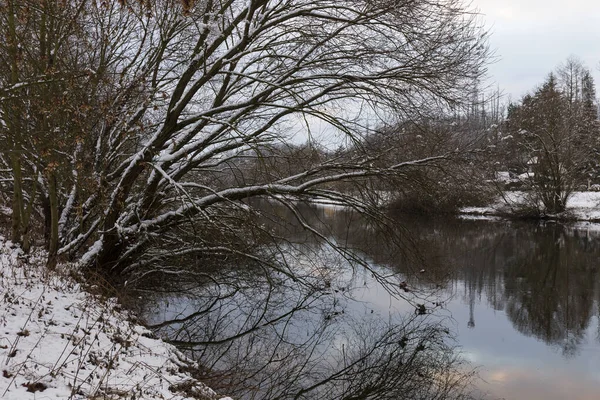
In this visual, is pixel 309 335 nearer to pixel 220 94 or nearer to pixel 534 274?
pixel 220 94

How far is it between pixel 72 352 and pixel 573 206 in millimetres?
31277

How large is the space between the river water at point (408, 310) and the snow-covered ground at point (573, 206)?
12627 millimetres

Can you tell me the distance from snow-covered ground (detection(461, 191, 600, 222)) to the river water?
12.6m

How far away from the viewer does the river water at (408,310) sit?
25.6ft

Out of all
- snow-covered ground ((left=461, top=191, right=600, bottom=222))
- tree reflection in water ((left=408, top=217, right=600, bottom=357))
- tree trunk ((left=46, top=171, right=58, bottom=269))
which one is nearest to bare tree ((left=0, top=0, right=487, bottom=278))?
tree trunk ((left=46, top=171, right=58, bottom=269))

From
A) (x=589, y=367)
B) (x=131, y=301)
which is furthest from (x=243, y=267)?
(x=589, y=367)

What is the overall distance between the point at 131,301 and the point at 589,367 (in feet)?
26.9

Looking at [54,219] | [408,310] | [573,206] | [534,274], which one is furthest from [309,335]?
[573,206]

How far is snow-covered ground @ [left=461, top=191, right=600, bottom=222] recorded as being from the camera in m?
28.0

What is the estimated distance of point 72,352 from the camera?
4.64 metres

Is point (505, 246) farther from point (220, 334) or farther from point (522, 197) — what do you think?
point (220, 334)

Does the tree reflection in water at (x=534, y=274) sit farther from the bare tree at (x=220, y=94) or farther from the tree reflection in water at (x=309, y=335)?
the bare tree at (x=220, y=94)

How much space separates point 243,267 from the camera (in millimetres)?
13188

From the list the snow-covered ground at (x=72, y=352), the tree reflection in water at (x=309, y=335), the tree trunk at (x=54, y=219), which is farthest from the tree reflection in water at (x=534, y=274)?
the tree trunk at (x=54, y=219)
